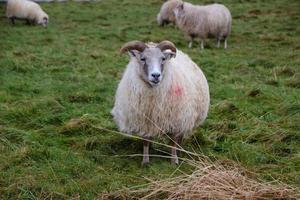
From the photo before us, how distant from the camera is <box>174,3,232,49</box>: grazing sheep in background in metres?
15.5

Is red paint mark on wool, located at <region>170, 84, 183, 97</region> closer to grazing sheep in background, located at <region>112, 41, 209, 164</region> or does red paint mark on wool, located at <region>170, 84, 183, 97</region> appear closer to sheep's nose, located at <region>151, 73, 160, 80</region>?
grazing sheep in background, located at <region>112, 41, 209, 164</region>

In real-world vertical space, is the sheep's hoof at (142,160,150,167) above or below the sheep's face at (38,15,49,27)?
below

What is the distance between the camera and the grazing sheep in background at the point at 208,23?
15.5 metres

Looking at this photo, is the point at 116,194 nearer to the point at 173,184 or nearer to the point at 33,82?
the point at 173,184

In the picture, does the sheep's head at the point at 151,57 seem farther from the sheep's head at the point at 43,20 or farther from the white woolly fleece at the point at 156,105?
the sheep's head at the point at 43,20

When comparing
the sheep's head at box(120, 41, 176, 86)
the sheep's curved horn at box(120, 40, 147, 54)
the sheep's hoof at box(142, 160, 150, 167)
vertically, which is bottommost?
the sheep's hoof at box(142, 160, 150, 167)

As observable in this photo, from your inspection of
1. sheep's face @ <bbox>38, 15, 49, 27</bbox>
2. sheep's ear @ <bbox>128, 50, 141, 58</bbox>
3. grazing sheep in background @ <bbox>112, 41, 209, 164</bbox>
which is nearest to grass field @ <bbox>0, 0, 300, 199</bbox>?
grazing sheep in background @ <bbox>112, 41, 209, 164</bbox>

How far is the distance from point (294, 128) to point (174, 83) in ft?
6.60

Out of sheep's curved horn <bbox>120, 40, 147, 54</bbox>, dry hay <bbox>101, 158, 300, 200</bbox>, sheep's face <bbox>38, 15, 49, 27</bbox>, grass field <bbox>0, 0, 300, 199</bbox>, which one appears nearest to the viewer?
dry hay <bbox>101, 158, 300, 200</bbox>

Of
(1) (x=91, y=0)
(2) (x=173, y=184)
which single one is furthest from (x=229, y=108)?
(1) (x=91, y=0)

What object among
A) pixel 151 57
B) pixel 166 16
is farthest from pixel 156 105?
pixel 166 16

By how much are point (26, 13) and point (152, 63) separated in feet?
49.7

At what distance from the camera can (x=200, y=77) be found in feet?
22.7

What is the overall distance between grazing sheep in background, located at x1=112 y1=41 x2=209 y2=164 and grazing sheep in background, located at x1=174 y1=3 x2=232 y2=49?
30.3 feet
